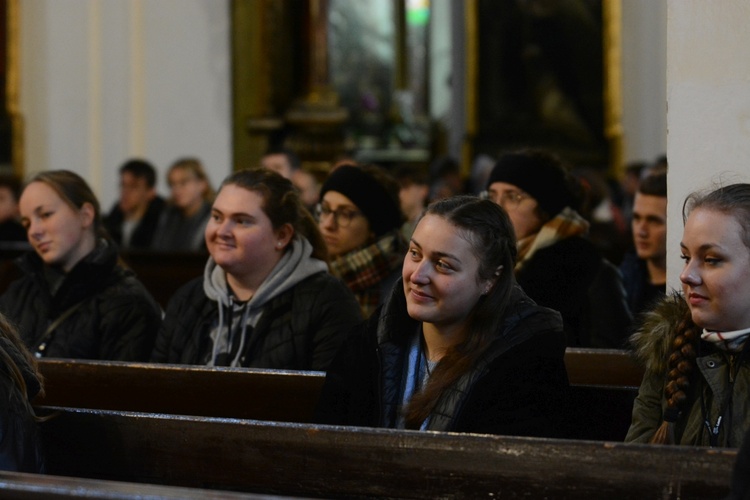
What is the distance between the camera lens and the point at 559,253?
4453 mm

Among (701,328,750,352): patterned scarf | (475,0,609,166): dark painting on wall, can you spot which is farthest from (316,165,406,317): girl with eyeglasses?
(475,0,609,166): dark painting on wall

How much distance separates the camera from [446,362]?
10.0 feet

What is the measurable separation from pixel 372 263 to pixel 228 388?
4.02 ft

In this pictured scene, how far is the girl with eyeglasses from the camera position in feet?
15.7

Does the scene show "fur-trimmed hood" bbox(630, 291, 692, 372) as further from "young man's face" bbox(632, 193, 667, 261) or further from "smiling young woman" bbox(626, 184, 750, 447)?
"young man's face" bbox(632, 193, 667, 261)

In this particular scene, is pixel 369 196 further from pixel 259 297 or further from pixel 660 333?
pixel 660 333

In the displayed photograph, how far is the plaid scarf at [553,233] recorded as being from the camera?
4.50 meters

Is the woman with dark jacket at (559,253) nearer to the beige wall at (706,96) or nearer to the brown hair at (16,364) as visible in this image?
the beige wall at (706,96)

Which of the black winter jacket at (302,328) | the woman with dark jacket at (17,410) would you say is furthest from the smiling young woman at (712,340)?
the woman with dark jacket at (17,410)

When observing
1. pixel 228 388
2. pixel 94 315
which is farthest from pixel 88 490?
pixel 94 315

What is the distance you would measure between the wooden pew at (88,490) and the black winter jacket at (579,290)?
2185 mm

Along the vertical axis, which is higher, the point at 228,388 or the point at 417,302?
the point at 417,302

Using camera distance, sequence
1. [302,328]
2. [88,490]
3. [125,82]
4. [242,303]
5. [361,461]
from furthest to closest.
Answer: [125,82], [242,303], [302,328], [361,461], [88,490]

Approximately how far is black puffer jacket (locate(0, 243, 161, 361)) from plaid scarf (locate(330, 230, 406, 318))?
75 centimetres
